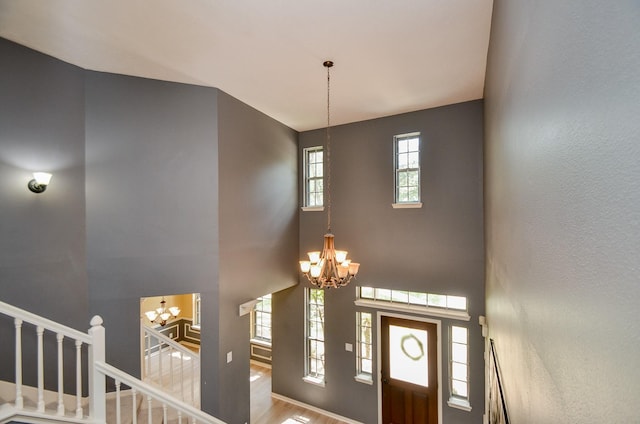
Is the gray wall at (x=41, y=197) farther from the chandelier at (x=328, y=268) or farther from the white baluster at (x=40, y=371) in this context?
the chandelier at (x=328, y=268)

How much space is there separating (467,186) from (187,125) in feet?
13.7

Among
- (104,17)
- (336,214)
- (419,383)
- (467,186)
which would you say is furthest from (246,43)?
(419,383)

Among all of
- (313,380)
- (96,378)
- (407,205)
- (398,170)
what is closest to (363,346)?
(313,380)

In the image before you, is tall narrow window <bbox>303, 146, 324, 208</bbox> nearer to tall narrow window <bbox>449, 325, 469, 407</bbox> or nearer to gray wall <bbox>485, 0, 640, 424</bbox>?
tall narrow window <bbox>449, 325, 469, 407</bbox>

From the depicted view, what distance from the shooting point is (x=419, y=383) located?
5.07m

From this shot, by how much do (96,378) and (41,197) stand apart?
2.08 metres

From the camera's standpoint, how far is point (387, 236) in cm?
529

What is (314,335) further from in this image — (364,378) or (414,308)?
(414,308)

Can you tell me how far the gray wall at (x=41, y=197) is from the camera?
3096mm

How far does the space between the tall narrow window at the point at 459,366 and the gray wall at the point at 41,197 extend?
5.14 metres

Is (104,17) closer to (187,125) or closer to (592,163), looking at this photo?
(187,125)

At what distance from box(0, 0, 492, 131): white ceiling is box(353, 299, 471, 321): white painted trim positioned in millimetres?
3320

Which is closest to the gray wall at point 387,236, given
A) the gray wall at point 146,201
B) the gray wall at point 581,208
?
the gray wall at point 146,201

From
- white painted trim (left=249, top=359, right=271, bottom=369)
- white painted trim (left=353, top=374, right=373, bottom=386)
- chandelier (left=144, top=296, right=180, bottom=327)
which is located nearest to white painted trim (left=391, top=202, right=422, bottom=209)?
white painted trim (left=353, top=374, right=373, bottom=386)
